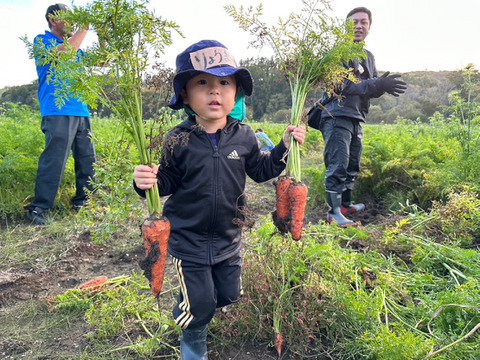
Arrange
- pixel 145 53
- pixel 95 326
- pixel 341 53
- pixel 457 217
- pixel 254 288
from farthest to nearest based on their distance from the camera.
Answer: pixel 457 217 < pixel 95 326 < pixel 254 288 < pixel 341 53 < pixel 145 53

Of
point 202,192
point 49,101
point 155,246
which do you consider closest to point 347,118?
point 202,192

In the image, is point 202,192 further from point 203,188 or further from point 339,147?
point 339,147

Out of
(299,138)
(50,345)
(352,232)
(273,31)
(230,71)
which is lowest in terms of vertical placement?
(50,345)

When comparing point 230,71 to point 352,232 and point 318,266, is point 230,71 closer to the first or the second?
point 318,266

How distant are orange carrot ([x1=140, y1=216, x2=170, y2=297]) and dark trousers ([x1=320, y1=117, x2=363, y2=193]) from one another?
8.97ft

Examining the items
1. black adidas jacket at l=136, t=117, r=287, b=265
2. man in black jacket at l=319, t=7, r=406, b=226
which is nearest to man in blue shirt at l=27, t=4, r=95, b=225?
black adidas jacket at l=136, t=117, r=287, b=265

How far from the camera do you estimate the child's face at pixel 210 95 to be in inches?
73.6

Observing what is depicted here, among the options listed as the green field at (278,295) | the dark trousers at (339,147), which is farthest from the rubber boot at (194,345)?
the dark trousers at (339,147)

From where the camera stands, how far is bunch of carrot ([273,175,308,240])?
214cm

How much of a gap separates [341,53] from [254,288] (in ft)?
5.02

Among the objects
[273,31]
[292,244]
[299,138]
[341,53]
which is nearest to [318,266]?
[292,244]

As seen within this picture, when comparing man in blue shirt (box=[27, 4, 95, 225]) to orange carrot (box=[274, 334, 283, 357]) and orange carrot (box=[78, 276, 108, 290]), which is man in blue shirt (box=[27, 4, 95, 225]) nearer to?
orange carrot (box=[78, 276, 108, 290])

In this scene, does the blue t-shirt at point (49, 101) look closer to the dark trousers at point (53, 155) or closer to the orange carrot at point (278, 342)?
the dark trousers at point (53, 155)

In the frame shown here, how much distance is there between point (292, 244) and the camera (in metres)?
2.40
